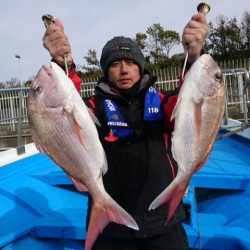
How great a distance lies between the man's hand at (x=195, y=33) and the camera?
215 centimetres

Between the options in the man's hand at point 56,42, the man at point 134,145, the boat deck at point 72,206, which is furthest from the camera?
the boat deck at point 72,206

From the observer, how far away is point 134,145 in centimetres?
258

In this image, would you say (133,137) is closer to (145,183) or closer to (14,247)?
(145,183)

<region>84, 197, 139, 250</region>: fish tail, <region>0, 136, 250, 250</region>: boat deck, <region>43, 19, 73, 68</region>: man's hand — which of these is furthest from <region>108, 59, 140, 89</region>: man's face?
<region>0, 136, 250, 250</region>: boat deck

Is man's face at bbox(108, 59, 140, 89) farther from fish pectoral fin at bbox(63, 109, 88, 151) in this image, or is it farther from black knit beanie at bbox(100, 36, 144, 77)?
fish pectoral fin at bbox(63, 109, 88, 151)

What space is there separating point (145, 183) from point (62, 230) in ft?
4.41

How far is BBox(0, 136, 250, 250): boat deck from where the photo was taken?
3.23 metres

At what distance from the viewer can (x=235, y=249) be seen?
3.02m

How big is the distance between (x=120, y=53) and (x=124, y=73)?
0.54 ft

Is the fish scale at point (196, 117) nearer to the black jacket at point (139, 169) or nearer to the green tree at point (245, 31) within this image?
the black jacket at point (139, 169)

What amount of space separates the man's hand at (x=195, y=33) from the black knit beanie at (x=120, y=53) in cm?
56

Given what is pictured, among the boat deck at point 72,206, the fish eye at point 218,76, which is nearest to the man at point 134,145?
the fish eye at point 218,76

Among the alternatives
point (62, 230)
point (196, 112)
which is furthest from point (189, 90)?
point (62, 230)

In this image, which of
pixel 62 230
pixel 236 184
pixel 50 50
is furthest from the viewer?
pixel 236 184
